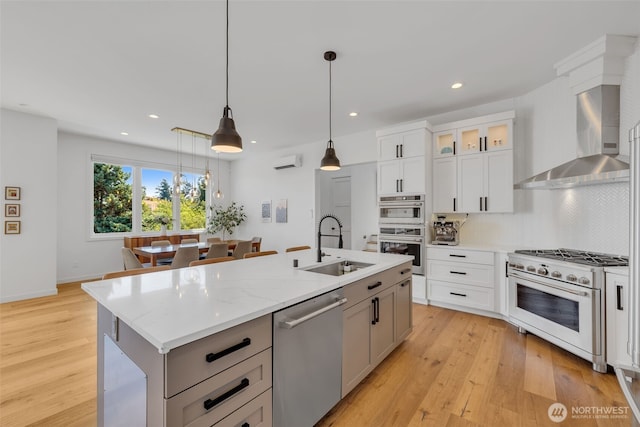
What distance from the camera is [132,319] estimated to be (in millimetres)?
1135

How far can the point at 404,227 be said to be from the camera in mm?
4070

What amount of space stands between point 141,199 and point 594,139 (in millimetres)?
7593

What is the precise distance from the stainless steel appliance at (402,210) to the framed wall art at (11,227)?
18.3 ft

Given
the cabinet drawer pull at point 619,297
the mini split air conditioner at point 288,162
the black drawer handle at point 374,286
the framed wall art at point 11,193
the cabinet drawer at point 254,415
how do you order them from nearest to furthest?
the cabinet drawer at point 254,415, the black drawer handle at point 374,286, the cabinet drawer pull at point 619,297, the framed wall art at point 11,193, the mini split air conditioner at point 288,162

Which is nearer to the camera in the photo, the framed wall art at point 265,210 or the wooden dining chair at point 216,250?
the wooden dining chair at point 216,250

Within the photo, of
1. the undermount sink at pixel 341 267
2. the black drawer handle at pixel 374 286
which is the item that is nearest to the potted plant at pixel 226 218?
the undermount sink at pixel 341 267

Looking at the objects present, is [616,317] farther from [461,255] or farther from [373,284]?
[373,284]

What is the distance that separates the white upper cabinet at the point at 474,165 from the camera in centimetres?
351

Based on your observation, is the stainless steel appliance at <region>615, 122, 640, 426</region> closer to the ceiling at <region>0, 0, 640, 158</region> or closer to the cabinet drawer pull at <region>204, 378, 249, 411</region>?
the cabinet drawer pull at <region>204, 378, 249, 411</region>

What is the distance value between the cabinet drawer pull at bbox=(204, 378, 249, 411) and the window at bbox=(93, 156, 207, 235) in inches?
185

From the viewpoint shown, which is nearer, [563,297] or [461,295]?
[563,297]

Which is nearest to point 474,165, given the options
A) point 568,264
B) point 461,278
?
point 461,278

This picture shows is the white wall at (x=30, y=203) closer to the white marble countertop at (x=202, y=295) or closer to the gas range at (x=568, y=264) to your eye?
the white marble countertop at (x=202, y=295)

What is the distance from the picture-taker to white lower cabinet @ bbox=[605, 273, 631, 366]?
2.19 metres
